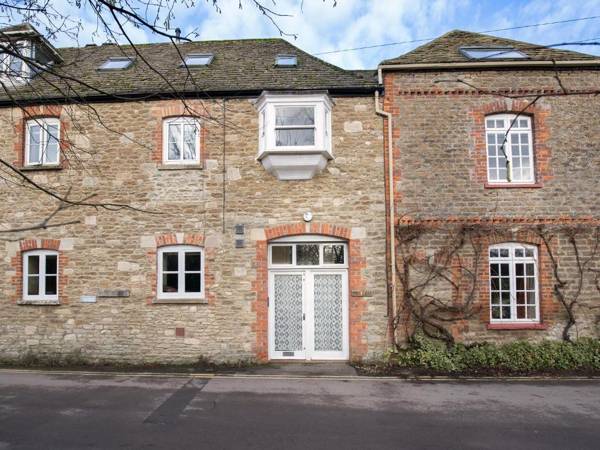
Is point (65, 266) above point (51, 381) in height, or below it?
above

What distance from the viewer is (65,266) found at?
11555mm

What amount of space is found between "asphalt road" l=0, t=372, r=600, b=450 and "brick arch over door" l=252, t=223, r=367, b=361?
52.5 inches

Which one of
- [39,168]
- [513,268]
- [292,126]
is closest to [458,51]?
[292,126]

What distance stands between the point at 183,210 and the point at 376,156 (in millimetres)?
4816

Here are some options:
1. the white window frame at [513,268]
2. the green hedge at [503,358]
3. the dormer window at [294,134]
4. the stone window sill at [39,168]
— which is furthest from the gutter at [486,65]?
the stone window sill at [39,168]

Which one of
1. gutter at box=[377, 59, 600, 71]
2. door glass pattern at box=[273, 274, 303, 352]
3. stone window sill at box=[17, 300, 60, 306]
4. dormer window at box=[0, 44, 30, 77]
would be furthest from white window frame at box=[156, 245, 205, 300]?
gutter at box=[377, 59, 600, 71]

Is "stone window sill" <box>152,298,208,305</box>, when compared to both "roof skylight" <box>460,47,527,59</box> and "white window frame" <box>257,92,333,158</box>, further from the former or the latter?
"roof skylight" <box>460,47,527,59</box>

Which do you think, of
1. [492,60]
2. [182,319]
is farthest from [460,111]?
[182,319]

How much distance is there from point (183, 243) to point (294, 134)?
12.1ft

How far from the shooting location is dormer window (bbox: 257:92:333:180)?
1092cm

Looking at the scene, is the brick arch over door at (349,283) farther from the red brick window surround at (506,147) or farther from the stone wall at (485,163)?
the red brick window surround at (506,147)

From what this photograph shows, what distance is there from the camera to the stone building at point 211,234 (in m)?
11.1

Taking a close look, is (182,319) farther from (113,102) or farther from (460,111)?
(460,111)

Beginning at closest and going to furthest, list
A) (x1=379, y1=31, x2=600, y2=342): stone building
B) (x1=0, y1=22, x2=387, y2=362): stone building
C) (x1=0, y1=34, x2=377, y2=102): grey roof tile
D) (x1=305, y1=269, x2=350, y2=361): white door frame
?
(x1=379, y1=31, x2=600, y2=342): stone building → (x1=0, y1=22, x2=387, y2=362): stone building → (x1=305, y1=269, x2=350, y2=361): white door frame → (x1=0, y1=34, x2=377, y2=102): grey roof tile
